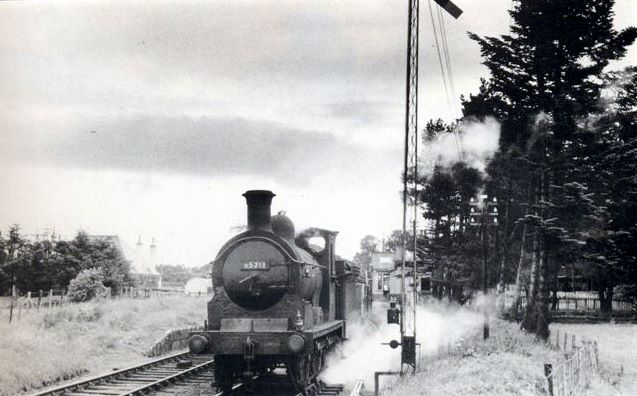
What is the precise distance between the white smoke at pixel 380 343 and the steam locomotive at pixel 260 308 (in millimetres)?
2758

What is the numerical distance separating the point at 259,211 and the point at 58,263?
26.8 metres

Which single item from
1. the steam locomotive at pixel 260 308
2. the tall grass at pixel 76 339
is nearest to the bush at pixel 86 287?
the tall grass at pixel 76 339

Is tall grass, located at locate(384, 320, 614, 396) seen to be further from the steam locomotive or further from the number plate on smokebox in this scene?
the number plate on smokebox

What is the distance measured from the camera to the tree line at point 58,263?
98.0 feet

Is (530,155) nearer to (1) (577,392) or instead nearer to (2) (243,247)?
(1) (577,392)

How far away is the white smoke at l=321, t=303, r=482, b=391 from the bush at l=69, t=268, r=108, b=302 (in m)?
14.6

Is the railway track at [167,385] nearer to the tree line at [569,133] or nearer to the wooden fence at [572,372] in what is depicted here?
the wooden fence at [572,372]

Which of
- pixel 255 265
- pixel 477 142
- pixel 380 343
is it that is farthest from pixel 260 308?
pixel 477 142

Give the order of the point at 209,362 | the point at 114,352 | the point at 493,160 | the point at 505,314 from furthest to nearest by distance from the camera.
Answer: the point at 505,314 < the point at 493,160 < the point at 114,352 < the point at 209,362

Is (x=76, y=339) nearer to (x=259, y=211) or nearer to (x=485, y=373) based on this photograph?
(x=259, y=211)

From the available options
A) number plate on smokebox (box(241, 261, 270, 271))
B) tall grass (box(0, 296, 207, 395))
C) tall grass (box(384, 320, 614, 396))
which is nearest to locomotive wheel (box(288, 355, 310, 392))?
tall grass (box(384, 320, 614, 396))

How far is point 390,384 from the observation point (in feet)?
43.6

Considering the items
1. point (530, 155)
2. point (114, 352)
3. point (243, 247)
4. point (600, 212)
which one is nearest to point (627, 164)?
point (600, 212)

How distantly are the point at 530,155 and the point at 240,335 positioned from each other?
11627mm
